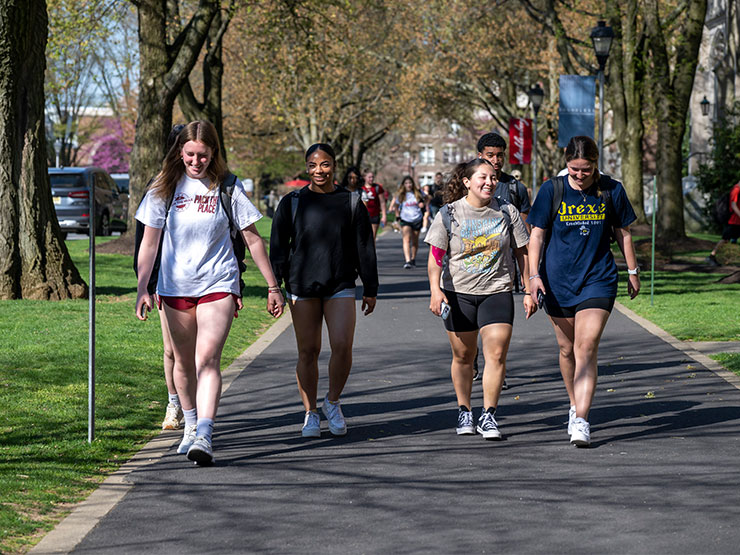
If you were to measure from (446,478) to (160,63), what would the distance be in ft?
60.7

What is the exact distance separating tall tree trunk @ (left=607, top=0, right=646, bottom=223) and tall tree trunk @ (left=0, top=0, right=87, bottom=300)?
49.1 ft

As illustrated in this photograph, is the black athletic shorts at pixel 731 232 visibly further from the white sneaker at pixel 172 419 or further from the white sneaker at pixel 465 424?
the white sneaker at pixel 172 419

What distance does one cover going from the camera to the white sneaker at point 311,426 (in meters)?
7.57

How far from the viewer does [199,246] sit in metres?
6.77

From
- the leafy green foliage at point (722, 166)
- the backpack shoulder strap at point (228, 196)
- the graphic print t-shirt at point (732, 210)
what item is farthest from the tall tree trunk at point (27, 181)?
the leafy green foliage at point (722, 166)

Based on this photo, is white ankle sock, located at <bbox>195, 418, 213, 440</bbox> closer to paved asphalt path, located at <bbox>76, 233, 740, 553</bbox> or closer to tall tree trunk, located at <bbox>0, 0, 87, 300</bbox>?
paved asphalt path, located at <bbox>76, 233, 740, 553</bbox>

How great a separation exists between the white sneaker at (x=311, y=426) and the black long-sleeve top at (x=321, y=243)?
28.6 inches

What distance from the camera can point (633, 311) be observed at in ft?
52.2

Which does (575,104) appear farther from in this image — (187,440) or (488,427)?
(187,440)

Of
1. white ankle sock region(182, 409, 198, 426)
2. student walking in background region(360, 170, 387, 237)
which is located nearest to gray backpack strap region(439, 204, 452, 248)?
white ankle sock region(182, 409, 198, 426)

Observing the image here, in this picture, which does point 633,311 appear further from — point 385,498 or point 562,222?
point 385,498

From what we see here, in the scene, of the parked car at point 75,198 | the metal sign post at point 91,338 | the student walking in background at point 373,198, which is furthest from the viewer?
the parked car at point 75,198

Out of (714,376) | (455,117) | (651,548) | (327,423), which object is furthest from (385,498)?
(455,117)

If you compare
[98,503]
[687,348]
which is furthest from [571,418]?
[687,348]
